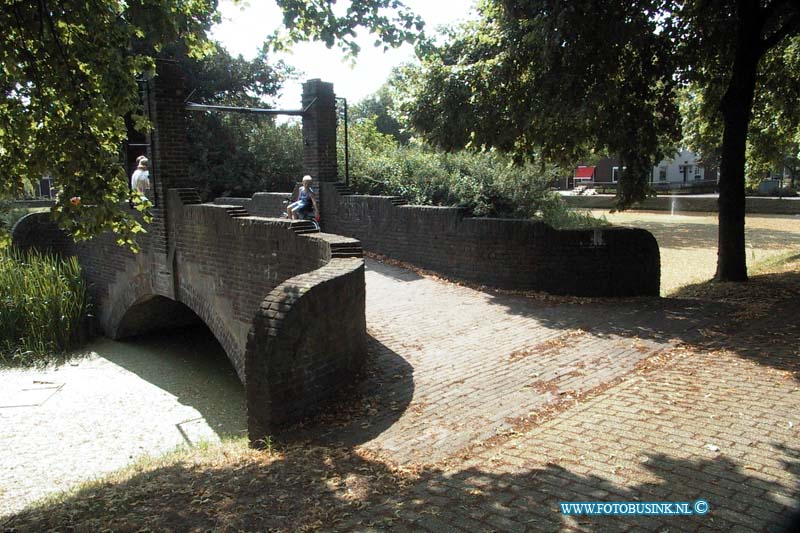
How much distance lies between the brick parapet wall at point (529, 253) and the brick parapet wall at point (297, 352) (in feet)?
16.2

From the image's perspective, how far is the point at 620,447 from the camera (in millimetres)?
4848

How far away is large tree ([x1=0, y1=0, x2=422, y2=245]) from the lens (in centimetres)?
662

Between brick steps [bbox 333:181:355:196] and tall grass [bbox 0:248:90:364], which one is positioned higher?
brick steps [bbox 333:181:355:196]

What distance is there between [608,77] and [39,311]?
13497mm

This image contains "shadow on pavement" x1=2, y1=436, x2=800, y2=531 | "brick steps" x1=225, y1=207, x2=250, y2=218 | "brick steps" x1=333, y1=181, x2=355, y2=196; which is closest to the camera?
"shadow on pavement" x1=2, y1=436, x2=800, y2=531

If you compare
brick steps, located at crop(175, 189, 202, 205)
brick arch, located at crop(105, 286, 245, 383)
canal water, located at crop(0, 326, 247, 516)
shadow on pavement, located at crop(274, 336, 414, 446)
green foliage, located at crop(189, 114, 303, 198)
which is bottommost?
canal water, located at crop(0, 326, 247, 516)

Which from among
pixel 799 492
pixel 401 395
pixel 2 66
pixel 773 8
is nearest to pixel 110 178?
pixel 2 66

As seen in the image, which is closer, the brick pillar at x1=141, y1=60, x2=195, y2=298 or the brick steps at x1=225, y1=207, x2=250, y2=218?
the brick steps at x1=225, y1=207, x2=250, y2=218

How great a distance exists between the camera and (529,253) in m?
11.0

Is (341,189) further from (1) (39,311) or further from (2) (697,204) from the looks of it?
(2) (697,204)

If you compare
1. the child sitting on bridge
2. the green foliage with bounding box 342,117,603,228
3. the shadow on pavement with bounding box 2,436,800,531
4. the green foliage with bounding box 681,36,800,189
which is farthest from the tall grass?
the green foliage with bounding box 681,36,800,189

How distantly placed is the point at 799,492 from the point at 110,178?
6668 mm

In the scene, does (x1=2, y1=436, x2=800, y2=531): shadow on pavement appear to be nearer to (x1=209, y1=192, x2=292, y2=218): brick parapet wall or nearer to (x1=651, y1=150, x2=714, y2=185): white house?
(x1=209, y1=192, x2=292, y2=218): brick parapet wall

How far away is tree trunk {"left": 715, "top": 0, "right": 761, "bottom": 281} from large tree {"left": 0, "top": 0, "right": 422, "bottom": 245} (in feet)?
29.1
